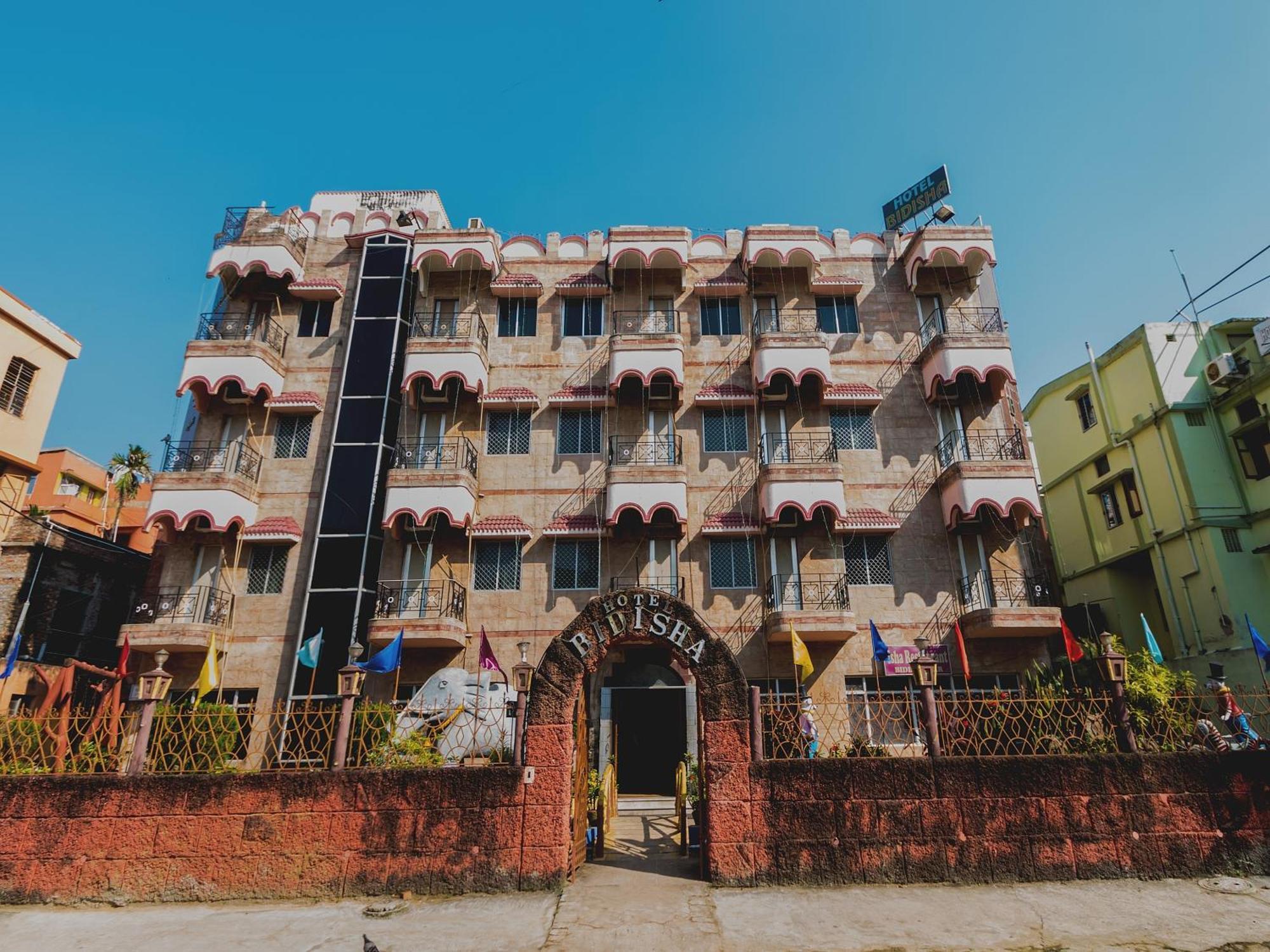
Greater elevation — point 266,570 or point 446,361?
point 446,361

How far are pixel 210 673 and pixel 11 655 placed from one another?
5.81 meters

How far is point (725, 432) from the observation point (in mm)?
20797

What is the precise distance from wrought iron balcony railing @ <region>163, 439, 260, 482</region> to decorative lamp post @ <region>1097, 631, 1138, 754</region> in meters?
20.8

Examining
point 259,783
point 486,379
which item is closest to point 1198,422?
point 486,379

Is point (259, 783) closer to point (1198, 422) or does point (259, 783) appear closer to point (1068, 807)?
point (1068, 807)

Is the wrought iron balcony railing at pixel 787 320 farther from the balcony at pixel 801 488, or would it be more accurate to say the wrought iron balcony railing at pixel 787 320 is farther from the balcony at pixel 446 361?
the balcony at pixel 446 361

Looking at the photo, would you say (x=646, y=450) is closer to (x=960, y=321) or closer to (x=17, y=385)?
(x=960, y=321)

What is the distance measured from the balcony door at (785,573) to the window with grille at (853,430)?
349 centimetres

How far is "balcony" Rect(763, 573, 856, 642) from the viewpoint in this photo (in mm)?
17719

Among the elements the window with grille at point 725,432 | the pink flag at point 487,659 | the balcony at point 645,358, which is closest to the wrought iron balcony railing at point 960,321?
the window with grille at point 725,432

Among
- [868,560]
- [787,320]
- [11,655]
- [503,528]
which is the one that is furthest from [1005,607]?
[11,655]

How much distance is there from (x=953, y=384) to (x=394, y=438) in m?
A: 16.8

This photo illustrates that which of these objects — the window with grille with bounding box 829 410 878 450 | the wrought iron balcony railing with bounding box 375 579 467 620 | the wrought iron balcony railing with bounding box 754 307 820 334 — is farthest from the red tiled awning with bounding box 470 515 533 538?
the window with grille with bounding box 829 410 878 450

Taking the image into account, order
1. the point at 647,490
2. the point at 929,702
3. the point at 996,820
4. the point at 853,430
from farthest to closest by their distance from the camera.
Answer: the point at 853,430 → the point at 647,490 → the point at 929,702 → the point at 996,820
